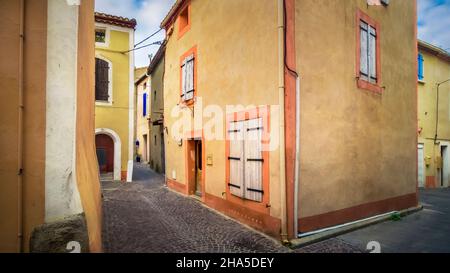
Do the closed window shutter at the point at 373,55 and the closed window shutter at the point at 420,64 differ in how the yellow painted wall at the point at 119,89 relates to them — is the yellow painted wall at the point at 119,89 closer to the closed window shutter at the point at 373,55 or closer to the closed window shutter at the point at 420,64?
the closed window shutter at the point at 373,55

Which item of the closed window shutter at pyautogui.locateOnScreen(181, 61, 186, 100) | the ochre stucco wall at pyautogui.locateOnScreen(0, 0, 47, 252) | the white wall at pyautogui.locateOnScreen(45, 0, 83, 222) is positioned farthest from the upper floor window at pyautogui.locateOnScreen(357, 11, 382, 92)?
the ochre stucco wall at pyautogui.locateOnScreen(0, 0, 47, 252)

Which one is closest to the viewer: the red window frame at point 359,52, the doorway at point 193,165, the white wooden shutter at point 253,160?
the white wooden shutter at point 253,160

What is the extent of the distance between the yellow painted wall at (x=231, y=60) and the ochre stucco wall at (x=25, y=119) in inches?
158

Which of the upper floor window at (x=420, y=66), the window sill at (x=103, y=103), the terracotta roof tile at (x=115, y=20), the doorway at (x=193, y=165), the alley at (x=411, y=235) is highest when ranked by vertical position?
the terracotta roof tile at (x=115, y=20)

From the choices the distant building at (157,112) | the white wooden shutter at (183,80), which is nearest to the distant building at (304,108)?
the white wooden shutter at (183,80)

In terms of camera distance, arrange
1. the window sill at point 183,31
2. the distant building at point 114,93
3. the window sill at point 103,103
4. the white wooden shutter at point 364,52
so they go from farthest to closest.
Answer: the distant building at point 114,93 → the window sill at point 103,103 → the window sill at point 183,31 → the white wooden shutter at point 364,52

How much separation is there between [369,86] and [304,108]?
2759 millimetres

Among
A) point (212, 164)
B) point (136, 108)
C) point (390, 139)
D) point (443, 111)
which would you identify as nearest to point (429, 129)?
point (443, 111)

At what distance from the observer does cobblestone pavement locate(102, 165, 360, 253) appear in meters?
4.95

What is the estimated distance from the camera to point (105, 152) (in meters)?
13.0

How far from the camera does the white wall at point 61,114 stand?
3.06m

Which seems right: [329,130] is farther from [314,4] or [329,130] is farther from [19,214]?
[19,214]

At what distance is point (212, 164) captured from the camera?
26.1ft
